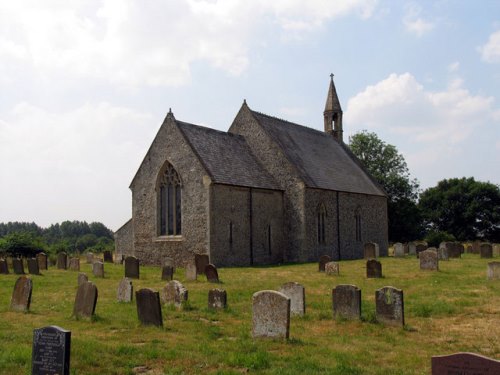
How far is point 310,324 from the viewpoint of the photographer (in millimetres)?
10922

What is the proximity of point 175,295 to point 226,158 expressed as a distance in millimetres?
16515

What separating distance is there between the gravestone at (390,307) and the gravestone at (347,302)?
0.45 m

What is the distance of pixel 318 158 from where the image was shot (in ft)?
114

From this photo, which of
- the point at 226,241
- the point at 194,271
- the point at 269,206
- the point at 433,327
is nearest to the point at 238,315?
the point at 433,327

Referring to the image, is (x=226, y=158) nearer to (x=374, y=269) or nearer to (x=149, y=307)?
(x=374, y=269)

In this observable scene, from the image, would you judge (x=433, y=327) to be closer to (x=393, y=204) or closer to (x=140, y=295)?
(x=140, y=295)

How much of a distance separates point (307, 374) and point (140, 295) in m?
4.56

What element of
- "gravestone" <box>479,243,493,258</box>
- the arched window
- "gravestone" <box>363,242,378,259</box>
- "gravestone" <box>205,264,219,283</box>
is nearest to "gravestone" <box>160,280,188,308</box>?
"gravestone" <box>205,264,219,283</box>

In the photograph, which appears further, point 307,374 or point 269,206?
point 269,206

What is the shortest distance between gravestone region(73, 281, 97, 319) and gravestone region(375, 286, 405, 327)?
5.96 metres

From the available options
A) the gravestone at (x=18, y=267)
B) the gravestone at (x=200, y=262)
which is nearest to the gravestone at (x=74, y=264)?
the gravestone at (x=18, y=267)

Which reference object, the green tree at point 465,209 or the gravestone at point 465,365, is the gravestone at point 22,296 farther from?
the green tree at point 465,209

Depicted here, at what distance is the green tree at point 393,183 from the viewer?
5295cm

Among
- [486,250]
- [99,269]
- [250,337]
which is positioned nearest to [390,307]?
[250,337]
